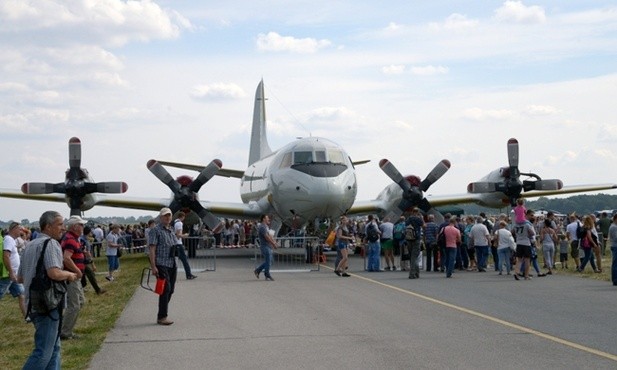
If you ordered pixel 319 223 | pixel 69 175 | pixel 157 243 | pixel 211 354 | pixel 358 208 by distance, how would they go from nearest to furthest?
pixel 211 354
pixel 157 243
pixel 319 223
pixel 69 175
pixel 358 208

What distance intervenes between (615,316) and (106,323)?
8.21m

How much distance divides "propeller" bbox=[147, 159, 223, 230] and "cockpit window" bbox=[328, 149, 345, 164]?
5367 millimetres

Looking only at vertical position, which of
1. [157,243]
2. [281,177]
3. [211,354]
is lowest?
[211,354]

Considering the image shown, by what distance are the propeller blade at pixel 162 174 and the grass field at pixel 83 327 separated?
8.22 meters

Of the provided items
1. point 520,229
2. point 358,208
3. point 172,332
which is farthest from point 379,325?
point 358,208

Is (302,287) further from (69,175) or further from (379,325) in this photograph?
(69,175)

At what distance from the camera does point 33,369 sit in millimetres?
7812

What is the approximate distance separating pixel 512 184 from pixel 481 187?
3.71 ft

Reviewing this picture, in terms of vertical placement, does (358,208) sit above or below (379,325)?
above

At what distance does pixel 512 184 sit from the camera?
30.6 m

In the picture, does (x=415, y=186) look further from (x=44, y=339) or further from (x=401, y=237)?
(x=44, y=339)

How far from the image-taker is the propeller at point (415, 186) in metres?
30.6

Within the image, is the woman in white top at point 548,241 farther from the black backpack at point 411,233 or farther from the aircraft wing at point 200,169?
the aircraft wing at point 200,169

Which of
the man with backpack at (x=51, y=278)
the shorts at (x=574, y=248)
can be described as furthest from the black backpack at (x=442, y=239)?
the man with backpack at (x=51, y=278)
